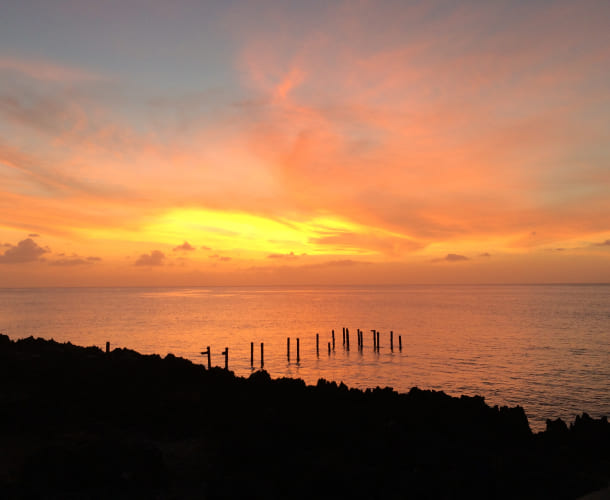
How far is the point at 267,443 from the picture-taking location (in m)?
14.5

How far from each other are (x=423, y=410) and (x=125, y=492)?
1152 centimetres

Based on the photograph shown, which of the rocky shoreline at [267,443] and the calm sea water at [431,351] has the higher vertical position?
the rocky shoreline at [267,443]

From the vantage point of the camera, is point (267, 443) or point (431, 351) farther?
point (431, 351)

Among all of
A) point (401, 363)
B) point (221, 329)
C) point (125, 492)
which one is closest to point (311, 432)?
point (125, 492)

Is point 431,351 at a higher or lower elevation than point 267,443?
lower

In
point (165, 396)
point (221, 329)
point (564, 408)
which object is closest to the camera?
point (165, 396)

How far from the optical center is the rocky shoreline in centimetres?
1223

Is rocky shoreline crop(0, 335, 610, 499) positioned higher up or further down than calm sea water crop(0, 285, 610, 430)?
higher up

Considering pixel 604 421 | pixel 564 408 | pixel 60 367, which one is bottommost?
pixel 564 408

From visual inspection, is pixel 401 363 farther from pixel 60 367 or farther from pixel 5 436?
pixel 5 436

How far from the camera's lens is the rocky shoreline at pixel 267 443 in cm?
1223

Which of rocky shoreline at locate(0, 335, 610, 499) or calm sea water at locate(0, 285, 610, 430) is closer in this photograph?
rocky shoreline at locate(0, 335, 610, 499)

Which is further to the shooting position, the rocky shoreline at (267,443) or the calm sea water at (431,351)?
the calm sea water at (431,351)

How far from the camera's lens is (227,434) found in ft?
52.0
